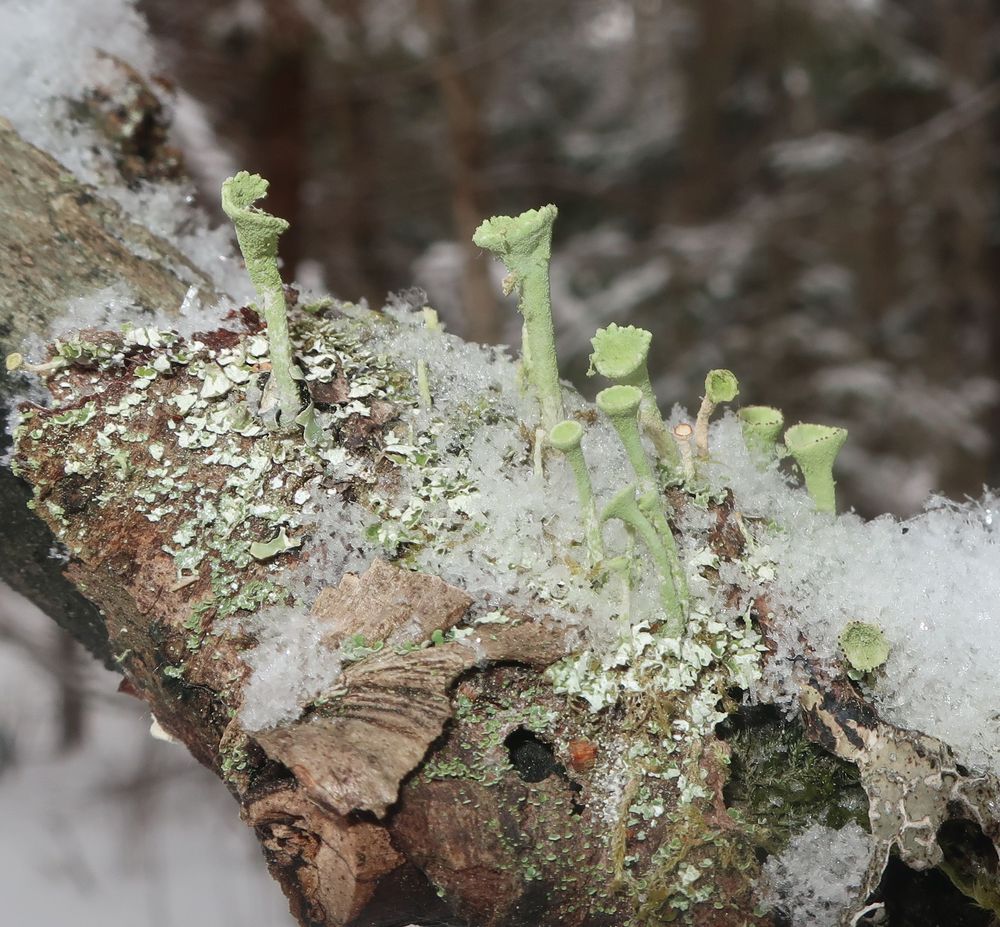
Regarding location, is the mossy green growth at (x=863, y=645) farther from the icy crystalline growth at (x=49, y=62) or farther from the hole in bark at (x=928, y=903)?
the icy crystalline growth at (x=49, y=62)

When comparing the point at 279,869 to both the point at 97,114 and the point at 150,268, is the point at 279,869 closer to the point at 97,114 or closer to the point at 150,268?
the point at 150,268

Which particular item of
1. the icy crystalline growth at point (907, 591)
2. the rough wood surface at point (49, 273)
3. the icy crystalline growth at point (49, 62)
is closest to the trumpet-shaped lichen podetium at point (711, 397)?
the icy crystalline growth at point (907, 591)

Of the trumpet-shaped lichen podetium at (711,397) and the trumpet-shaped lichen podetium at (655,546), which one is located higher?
the trumpet-shaped lichen podetium at (711,397)

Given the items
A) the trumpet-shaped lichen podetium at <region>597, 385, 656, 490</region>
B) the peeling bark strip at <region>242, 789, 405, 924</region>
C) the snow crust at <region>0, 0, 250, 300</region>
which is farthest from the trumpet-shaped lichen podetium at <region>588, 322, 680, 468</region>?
the snow crust at <region>0, 0, 250, 300</region>

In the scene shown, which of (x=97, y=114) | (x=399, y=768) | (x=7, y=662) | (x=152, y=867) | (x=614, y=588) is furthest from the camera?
(x=7, y=662)

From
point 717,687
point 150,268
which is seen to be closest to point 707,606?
point 717,687

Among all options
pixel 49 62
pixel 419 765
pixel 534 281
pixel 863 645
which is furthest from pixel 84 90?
pixel 863 645

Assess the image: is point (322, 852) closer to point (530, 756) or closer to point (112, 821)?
point (530, 756)

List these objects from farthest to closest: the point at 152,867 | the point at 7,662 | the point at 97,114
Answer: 1. the point at 7,662
2. the point at 152,867
3. the point at 97,114
